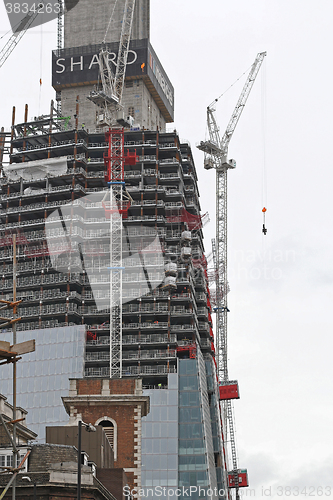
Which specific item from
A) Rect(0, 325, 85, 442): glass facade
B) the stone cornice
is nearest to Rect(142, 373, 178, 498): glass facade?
Rect(0, 325, 85, 442): glass facade

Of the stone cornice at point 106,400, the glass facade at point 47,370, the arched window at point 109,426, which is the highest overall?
the glass facade at point 47,370

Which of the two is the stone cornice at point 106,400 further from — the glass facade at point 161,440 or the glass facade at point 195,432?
the glass facade at point 195,432

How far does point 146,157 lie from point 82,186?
15377 mm

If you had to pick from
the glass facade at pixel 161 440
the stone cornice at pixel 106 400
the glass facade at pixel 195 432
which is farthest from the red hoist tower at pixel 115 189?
the stone cornice at pixel 106 400

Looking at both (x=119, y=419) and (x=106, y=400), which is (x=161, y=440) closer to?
(x=119, y=419)

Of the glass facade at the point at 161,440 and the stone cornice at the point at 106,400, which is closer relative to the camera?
the stone cornice at the point at 106,400

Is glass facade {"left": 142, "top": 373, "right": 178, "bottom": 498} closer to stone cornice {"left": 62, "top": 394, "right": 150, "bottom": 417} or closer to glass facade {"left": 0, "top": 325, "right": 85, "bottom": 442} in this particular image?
glass facade {"left": 0, "top": 325, "right": 85, "bottom": 442}

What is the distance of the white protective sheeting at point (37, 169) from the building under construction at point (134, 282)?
8.7 inches

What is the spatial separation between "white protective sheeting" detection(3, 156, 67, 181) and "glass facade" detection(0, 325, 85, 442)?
3694 centimetres

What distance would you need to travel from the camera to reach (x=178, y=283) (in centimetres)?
18662

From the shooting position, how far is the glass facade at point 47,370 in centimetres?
17200

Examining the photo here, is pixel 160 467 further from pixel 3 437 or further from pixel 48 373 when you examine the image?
pixel 3 437

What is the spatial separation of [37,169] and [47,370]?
1840 inches

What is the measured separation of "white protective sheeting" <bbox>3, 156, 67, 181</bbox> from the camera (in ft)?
643
